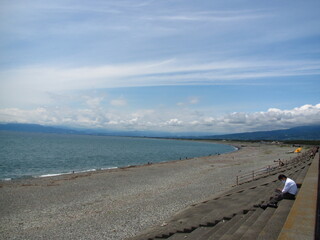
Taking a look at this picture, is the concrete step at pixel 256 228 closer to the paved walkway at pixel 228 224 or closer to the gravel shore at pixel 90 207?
the paved walkway at pixel 228 224

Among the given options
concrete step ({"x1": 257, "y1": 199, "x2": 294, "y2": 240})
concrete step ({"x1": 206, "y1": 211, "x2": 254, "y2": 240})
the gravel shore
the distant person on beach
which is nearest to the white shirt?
the distant person on beach

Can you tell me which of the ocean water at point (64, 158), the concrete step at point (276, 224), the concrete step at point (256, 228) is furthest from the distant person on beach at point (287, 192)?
the ocean water at point (64, 158)

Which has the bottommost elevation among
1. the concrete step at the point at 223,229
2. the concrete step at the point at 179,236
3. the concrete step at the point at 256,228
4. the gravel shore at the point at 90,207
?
the gravel shore at the point at 90,207

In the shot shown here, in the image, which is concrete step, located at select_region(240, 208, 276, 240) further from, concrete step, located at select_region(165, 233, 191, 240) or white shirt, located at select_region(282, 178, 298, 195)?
concrete step, located at select_region(165, 233, 191, 240)

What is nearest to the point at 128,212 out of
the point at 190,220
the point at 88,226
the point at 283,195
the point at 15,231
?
the point at 88,226

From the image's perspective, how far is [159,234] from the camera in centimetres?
1096

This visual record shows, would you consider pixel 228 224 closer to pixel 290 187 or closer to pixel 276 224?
pixel 290 187

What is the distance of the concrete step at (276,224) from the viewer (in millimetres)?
6095

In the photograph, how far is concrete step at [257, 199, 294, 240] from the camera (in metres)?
6.09

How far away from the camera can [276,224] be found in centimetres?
693

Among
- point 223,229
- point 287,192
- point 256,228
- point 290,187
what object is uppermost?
point 290,187

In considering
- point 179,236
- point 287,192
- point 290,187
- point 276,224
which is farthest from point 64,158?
point 276,224

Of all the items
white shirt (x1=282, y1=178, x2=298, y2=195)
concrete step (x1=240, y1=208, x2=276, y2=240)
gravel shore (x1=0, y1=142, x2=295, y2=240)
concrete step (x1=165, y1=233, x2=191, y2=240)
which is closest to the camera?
concrete step (x1=240, y1=208, x2=276, y2=240)

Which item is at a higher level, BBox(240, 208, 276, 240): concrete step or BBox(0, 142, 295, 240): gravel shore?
BBox(240, 208, 276, 240): concrete step
